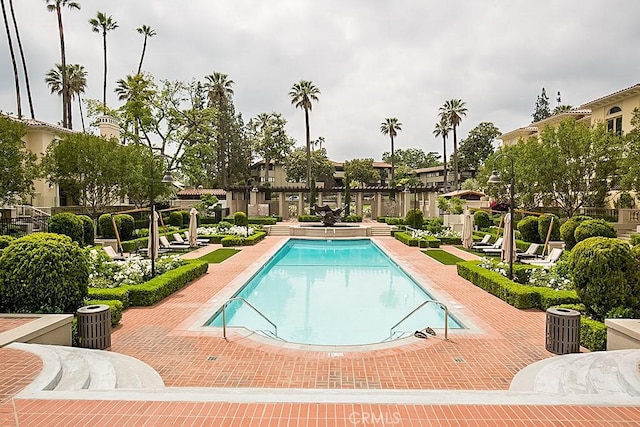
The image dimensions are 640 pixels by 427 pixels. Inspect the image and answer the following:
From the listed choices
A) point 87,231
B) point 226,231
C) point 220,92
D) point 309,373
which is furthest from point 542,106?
point 309,373

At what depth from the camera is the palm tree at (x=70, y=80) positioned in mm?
44062

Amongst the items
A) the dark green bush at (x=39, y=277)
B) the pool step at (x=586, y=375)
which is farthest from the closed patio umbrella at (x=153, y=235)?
the pool step at (x=586, y=375)

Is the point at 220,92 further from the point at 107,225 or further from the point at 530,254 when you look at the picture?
the point at 530,254

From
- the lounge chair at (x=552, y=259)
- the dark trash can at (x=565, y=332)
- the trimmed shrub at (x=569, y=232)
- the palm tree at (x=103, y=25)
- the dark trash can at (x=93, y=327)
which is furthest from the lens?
the palm tree at (x=103, y=25)

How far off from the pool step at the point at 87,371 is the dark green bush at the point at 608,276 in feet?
24.3

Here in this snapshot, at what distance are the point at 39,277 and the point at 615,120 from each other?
3369 cm

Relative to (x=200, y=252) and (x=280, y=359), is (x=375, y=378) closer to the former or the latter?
(x=280, y=359)

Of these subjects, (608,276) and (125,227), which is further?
(125,227)

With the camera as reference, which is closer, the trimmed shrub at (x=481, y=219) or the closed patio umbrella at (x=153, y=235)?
the closed patio umbrella at (x=153, y=235)

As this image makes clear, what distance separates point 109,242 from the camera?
67.9 feet

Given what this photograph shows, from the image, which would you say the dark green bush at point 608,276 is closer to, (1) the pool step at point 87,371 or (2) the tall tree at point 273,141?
(1) the pool step at point 87,371

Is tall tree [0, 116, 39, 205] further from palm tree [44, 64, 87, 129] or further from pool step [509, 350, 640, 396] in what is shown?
A: palm tree [44, 64, 87, 129]

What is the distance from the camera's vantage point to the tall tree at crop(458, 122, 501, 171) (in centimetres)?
6406

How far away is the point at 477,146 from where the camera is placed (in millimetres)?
64812
